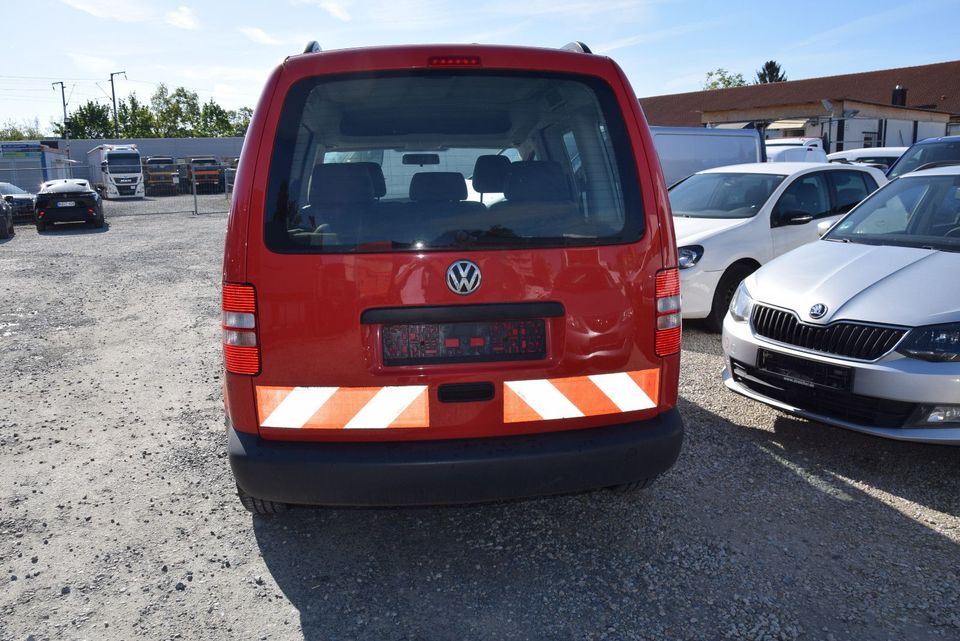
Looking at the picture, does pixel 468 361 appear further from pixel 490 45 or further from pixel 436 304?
pixel 490 45

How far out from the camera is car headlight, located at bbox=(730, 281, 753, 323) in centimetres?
462

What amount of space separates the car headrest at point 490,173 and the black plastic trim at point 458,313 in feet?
1.55

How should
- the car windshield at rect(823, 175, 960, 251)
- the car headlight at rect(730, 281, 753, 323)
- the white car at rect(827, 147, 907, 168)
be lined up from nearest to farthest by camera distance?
1. the car headlight at rect(730, 281, 753, 323)
2. the car windshield at rect(823, 175, 960, 251)
3. the white car at rect(827, 147, 907, 168)

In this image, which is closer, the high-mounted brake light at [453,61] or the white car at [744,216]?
the high-mounted brake light at [453,61]

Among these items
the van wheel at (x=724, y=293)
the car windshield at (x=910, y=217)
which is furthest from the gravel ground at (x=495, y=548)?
the van wheel at (x=724, y=293)

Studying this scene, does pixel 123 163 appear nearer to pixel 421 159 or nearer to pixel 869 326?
pixel 421 159

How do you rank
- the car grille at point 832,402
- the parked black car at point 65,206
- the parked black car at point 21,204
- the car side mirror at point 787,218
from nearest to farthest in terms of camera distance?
the car grille at point 832,402, the car side mirror at point 787,218, the parked black car at point 65,206, the parked black car at point 21,204

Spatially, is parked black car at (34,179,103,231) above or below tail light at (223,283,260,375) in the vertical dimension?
above

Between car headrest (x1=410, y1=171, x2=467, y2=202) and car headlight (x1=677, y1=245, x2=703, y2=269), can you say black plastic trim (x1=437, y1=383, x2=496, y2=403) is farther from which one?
car headlight (x1=677, y1=245, x2=703, y2=269)

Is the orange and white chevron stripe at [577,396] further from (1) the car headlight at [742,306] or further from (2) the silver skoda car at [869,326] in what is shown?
(1) the car headlight at [742,306]

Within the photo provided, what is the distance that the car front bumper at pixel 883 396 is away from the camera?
360cm

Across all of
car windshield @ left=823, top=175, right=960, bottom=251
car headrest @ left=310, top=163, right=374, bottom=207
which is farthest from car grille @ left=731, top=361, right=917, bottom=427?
car headrest @ left=310, top=163, right=374, bottom=207

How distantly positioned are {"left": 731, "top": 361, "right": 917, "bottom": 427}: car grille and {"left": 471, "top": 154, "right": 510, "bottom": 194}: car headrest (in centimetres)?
223

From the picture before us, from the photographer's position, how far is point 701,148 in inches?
516
